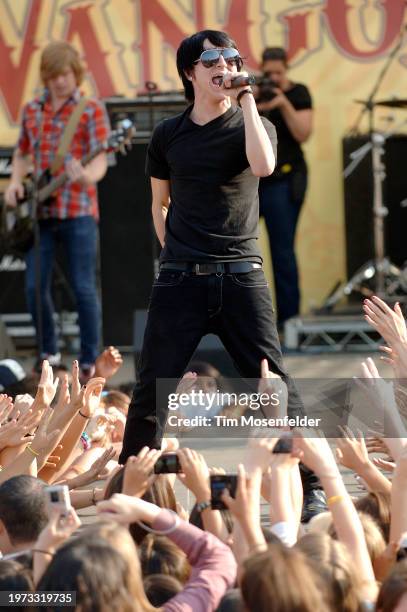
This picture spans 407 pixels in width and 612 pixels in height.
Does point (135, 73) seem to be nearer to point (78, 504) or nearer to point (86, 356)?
point (86, 356)

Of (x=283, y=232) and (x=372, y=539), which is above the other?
(x=372, y=539)

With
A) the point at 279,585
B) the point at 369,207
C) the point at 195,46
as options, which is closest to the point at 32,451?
the point at 195,46

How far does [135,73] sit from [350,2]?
5.80 ft

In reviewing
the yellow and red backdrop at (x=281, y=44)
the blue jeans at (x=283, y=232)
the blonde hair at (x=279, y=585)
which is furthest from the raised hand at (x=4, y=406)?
the yellow and red backdrop at (x=281, y=44)

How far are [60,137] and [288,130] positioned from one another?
6.57ft

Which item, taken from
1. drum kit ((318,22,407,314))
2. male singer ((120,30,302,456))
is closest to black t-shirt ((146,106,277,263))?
male singer ((120,30,302,456))

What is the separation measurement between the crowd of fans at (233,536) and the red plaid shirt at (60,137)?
141 inches

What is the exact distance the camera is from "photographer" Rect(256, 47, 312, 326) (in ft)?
30.2

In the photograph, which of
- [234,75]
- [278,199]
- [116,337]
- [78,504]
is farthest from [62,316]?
[234,75]

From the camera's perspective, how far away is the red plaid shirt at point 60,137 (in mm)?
8000

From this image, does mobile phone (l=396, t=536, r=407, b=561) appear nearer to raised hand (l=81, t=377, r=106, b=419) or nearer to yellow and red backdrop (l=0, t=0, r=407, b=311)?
raised hand (l=81, t=377, r=106, b=419)

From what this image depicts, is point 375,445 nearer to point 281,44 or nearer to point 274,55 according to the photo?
point 274,55

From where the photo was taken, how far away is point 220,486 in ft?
11.1

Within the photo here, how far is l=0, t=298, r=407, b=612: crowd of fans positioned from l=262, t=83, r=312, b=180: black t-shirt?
4992mm
